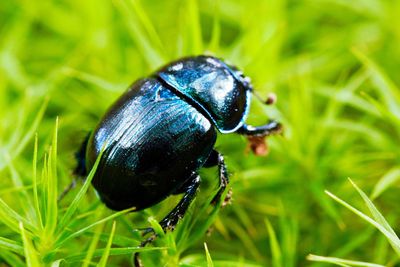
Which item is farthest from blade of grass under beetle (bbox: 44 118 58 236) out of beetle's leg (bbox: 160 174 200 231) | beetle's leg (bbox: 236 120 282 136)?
beetle's leg (bbox: 236 120 282 136)

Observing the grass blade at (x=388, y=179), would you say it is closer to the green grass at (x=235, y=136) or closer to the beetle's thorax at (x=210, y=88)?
the green grass at (x=235, y=136)

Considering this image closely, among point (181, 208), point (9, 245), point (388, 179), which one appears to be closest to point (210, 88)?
point (181, 208)

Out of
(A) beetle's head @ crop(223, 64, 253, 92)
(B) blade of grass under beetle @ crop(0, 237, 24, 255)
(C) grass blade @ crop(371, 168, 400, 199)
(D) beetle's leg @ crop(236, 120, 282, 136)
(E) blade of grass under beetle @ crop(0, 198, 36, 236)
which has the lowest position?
(C) grass blade @ crop(371, 168, 400, 199)

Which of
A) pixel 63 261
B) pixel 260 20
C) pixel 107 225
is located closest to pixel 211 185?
pixel 107 225

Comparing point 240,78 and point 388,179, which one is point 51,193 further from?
point 388,179

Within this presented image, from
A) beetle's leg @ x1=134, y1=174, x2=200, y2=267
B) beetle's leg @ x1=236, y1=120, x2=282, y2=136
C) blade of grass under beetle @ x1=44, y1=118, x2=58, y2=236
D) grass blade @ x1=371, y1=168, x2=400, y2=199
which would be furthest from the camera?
beetle's leg @ x1=236, y1=120, x2=282, y2=136

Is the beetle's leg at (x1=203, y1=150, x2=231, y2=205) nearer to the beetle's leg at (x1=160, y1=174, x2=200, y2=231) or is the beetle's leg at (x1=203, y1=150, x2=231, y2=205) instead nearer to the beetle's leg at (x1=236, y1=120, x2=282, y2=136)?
the beetle's leg at (x1=160, y1=174, x2=200, y2=231)

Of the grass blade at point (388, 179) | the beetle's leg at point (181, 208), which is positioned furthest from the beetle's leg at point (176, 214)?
the grass blade at point (388, 179)

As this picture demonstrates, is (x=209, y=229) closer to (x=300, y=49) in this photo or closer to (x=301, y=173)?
(x=301, y=173)
